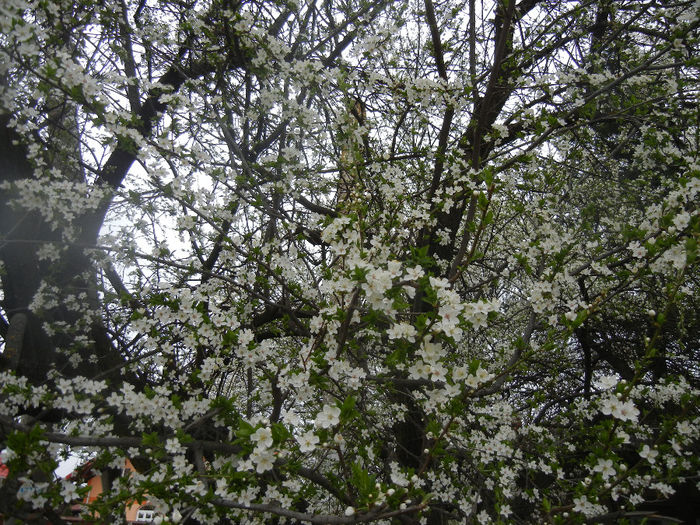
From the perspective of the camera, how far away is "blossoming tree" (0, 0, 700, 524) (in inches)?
84.7

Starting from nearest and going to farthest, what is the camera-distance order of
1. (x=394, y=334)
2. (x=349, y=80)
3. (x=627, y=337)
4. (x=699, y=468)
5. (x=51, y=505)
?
(x=394, y=334) → (x=51, y=505) → (x=699, y=468) → (x=349, y=80) → (x=627, y=337)

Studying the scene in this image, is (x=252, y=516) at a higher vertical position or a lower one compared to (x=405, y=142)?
lower

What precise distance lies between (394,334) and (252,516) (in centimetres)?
165

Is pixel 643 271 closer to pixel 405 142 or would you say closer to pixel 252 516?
pixel 252 516

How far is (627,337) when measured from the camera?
6.76m

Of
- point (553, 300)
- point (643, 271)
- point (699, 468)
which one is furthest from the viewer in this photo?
point (699, 468)

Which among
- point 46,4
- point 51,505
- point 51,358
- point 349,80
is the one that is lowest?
point 51,505

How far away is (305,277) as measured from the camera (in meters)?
5.39

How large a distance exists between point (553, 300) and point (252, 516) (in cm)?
236

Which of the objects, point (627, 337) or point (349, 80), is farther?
point (627, 337)

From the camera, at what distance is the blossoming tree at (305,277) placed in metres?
→ 2.15

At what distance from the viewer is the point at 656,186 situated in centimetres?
570

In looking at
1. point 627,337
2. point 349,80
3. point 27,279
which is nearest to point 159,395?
point 27,279

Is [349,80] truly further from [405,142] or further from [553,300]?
[553,300]
